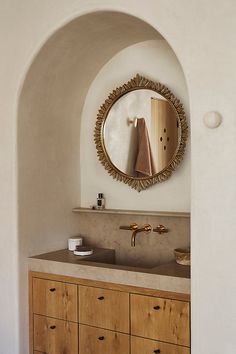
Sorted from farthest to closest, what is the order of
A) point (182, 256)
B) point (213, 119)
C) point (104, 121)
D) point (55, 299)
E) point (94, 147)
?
point (94, 147) < point (104, 121) < point (55, 299) < point (182, 256) < point (213, 119)

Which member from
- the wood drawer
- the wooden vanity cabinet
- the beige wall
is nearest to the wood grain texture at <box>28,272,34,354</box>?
the wooden vanity cabinet

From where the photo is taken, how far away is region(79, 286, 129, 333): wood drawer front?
273cm

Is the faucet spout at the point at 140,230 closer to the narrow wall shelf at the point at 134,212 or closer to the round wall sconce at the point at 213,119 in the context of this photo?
the narrow wall shelf at the point at 134,212

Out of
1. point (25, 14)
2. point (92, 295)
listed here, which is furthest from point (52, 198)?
point (25, 14)

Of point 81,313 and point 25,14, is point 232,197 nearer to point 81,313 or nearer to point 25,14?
point 81,313

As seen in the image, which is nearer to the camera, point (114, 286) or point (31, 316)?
point (114, 286)

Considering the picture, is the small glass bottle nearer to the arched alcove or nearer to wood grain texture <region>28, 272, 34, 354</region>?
the arched alcove

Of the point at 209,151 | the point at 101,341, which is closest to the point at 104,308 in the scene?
the point at 101,341

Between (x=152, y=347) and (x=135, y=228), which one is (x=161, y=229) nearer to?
(x=135, y=228)

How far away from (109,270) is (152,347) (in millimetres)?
482

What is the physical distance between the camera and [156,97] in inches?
125

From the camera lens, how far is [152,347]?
2.62 m

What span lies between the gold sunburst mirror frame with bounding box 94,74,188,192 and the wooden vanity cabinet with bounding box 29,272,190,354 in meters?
0.77

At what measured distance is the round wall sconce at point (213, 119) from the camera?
227 cm
